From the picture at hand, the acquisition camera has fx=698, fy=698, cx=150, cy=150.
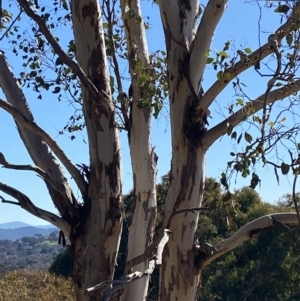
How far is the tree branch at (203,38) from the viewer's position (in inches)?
196

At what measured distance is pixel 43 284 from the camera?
12016 millimetres

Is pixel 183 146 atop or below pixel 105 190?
atop

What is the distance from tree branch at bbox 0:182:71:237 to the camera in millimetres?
4664

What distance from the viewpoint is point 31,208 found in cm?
469

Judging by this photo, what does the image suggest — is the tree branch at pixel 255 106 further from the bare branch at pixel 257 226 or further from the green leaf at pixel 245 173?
the bare branch at pixel 257 226

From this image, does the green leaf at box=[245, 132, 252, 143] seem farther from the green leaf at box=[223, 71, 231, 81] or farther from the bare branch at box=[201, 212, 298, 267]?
the bare branch at box=[201, 212, 298, 267]

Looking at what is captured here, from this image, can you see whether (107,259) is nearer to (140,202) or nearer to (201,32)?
(140,202)

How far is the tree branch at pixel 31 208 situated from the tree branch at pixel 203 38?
138cm

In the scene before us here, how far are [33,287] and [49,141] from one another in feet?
25.7

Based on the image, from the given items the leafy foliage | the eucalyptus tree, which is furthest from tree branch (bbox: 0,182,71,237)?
the leafy foliage

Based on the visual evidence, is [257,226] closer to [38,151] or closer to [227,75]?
[227,75]

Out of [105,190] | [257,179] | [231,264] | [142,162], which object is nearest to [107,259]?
[105,190]

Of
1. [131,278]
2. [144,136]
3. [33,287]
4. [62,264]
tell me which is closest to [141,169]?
[144,136]

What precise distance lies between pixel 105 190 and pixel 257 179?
1088mm
